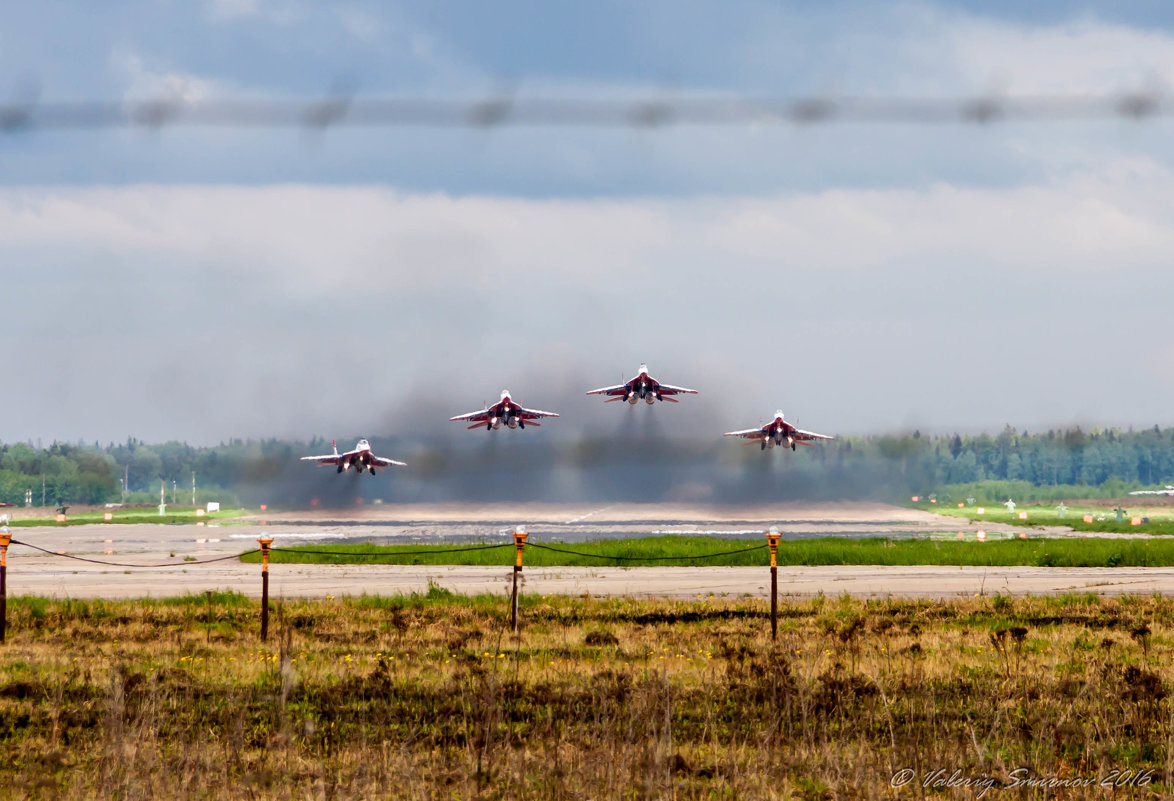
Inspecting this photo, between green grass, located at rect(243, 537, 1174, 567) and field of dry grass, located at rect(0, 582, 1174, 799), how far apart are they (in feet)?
59.5

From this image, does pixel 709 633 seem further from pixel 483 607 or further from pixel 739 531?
pixel 739 531

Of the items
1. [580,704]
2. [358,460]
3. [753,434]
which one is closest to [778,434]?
[753,434]

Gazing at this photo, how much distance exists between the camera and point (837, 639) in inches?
732

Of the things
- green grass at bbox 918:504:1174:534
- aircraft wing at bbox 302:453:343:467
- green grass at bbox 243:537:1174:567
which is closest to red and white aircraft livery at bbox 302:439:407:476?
aircraft wing at bbox 302:453:343:467

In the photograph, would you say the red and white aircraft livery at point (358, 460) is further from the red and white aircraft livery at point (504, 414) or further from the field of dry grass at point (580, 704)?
the field of dry grass at point (580, 704)

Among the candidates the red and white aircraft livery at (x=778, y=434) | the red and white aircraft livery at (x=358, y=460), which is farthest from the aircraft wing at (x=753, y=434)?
the red and white aircraft livery at (x=358, y=460)

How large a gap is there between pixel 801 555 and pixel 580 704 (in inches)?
1289

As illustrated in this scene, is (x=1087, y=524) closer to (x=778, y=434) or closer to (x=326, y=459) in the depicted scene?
(x=778, y=434)

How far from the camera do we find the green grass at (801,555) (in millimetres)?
41438

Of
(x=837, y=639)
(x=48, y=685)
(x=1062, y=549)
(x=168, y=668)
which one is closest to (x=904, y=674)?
(x=837, y=639)

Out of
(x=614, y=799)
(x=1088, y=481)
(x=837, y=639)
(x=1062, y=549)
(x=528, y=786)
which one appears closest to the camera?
(x=614, y=799)

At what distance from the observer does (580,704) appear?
11.8 metres

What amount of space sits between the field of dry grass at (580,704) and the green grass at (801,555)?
1814cm

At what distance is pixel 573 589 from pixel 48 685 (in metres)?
18.0
